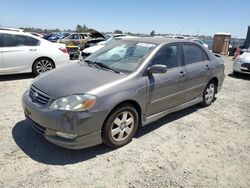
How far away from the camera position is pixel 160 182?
297cm

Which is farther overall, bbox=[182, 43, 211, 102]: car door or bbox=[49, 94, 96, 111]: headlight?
bbox=[182, 43, 211, 102]: car door

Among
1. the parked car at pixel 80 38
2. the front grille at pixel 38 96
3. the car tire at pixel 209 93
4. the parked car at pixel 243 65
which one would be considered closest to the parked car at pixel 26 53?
the front grille at pixel 38 96

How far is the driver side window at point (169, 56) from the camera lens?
407cm

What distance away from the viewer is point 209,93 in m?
5.63

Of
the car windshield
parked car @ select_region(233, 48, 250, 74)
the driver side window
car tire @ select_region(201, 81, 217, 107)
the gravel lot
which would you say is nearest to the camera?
the gravel lot

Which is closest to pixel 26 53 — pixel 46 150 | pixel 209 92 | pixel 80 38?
pixel 46 150

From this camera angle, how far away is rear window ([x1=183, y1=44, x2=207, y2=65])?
4730 mm

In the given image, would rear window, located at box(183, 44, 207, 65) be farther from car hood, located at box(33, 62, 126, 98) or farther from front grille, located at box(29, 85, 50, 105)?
front grille, located at box(29, 85, 50, 105)

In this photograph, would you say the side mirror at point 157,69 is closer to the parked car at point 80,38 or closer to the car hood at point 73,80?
the car hood at point 73,80

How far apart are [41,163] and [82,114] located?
871 mm

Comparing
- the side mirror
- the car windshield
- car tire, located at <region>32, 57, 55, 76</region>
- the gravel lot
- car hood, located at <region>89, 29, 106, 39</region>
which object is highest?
car hood, located at <region>89, 29, 106, 39</region>

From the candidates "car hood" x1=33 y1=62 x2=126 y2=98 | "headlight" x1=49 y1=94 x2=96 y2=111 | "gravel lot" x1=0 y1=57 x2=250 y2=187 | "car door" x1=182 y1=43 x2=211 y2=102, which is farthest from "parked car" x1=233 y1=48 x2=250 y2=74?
"headlight" x1=49 y1=94 x2=96 y2=111

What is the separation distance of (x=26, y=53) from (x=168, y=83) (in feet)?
16.3

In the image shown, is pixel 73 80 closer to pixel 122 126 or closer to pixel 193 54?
pixel 122 126
